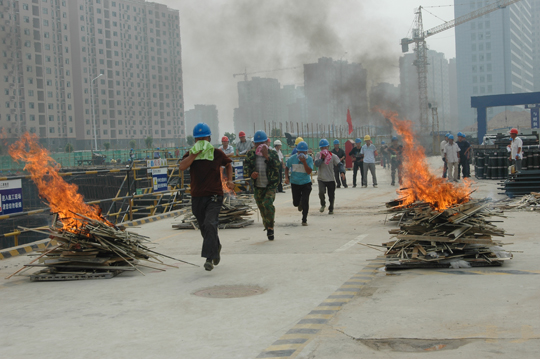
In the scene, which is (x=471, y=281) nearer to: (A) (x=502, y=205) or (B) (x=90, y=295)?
(B) (x=90, y=295)

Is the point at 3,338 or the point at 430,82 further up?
the point at 430,82

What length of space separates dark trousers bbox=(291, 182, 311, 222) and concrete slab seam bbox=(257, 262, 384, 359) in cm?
530

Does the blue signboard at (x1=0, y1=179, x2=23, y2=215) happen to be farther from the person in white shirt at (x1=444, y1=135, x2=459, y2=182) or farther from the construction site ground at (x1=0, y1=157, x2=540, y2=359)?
the person in white shirt at (x1=444, y1=135, x2=459, y2=182)

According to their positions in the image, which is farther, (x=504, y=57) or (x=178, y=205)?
(x=504, y=57)

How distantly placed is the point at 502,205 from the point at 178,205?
403 inches

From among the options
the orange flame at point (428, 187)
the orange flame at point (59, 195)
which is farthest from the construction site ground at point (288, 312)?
the orange flame at point (428, 187)

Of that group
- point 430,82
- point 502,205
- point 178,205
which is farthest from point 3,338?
point 430,82

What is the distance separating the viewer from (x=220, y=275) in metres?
7.04

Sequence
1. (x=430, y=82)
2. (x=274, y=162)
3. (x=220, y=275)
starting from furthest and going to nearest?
(x=430, y=82) < (x=274, y=162) < (x=220, y=275)

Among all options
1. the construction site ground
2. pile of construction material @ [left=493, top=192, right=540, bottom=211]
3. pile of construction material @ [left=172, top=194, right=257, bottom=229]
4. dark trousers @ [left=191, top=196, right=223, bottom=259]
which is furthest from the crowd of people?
pile of construction material @ [left=493, top=192, right=540, bottom=211]

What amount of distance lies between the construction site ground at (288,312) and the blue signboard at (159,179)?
7.14 meters

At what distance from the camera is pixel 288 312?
5109mm

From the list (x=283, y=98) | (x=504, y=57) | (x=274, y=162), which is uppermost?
(x=504, y=57)

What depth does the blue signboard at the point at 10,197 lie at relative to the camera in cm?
968
